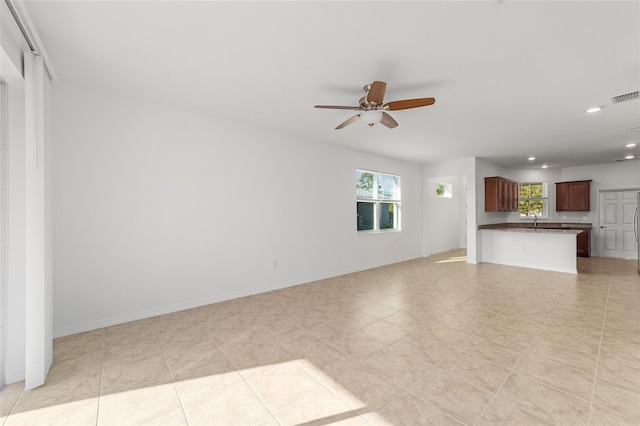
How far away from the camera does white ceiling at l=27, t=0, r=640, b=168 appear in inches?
72.5

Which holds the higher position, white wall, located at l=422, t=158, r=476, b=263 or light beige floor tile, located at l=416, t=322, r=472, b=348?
white wall, located at l=422, t=158, r=476, b=263

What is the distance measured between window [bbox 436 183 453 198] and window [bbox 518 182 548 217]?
2016 mm

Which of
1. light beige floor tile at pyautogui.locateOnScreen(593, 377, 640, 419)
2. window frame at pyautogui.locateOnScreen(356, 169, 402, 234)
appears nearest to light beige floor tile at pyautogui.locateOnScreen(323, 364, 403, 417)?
light beige floor tile at pyautogui.locateOnScreen(593, 377, 640, 419)

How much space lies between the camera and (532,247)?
6031 mm

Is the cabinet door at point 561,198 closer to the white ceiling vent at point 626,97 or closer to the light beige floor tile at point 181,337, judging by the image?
the white ceiling vent at point 626,97

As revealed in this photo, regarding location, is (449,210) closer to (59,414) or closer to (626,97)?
→ (626,97)

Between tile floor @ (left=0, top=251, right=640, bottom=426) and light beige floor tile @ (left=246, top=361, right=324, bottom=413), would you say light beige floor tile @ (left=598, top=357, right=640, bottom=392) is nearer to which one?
tile floor @ (left=0, top=251, right=640, bottom=426)

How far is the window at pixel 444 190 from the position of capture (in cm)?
890

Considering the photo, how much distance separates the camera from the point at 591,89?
2951 mm

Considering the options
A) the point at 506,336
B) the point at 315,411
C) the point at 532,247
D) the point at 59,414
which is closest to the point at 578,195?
the point at 532,247

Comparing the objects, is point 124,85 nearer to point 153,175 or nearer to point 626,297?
point 153,175

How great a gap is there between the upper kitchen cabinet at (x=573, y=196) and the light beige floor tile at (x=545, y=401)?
822 cm

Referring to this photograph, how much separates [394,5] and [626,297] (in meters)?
5.24

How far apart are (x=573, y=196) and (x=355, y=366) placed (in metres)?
9.12
